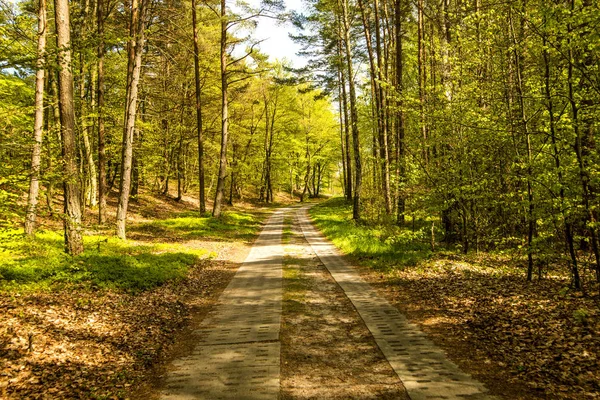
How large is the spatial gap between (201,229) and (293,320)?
513 inches

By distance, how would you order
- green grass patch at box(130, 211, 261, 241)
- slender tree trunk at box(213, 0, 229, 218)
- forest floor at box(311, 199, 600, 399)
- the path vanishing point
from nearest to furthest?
the path vanishing point, forest floor at box(311, 199, 600, 399), green grass patch at box(130, 211, 261, 241), slender tree trunk at box(213, 0, 229, 218)

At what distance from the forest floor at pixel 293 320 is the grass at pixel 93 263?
0.15ft

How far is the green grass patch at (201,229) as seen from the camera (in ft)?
56.2

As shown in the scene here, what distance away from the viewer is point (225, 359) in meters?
5.34

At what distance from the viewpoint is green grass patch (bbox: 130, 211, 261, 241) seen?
17142 mm

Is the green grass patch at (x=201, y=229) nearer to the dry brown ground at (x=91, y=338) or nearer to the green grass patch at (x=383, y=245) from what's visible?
the green grass patch at (x=383, y=245)

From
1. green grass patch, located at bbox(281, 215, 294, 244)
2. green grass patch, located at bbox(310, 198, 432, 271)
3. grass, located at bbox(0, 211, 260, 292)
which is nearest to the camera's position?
grass, located at bbox(0, 211, 260, 292)

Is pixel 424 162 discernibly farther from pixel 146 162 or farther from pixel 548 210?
pixel 146 162

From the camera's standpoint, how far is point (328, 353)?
5535 mm

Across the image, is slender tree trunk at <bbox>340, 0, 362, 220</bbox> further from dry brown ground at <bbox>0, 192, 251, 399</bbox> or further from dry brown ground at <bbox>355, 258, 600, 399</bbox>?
dry brown ground at <bbox>0, 192, 251, 399</bbox>

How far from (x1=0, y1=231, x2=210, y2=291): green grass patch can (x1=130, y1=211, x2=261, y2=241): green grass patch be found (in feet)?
15.7

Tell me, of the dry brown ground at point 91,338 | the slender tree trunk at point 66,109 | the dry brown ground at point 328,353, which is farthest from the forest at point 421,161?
the dry brown ground at point 328,353

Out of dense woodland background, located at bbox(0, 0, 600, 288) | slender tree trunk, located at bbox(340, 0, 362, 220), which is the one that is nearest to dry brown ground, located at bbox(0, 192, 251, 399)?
dense woodland background, located at bbox(0, 0, 600, 288)

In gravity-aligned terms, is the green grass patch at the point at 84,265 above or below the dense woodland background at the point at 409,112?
below
